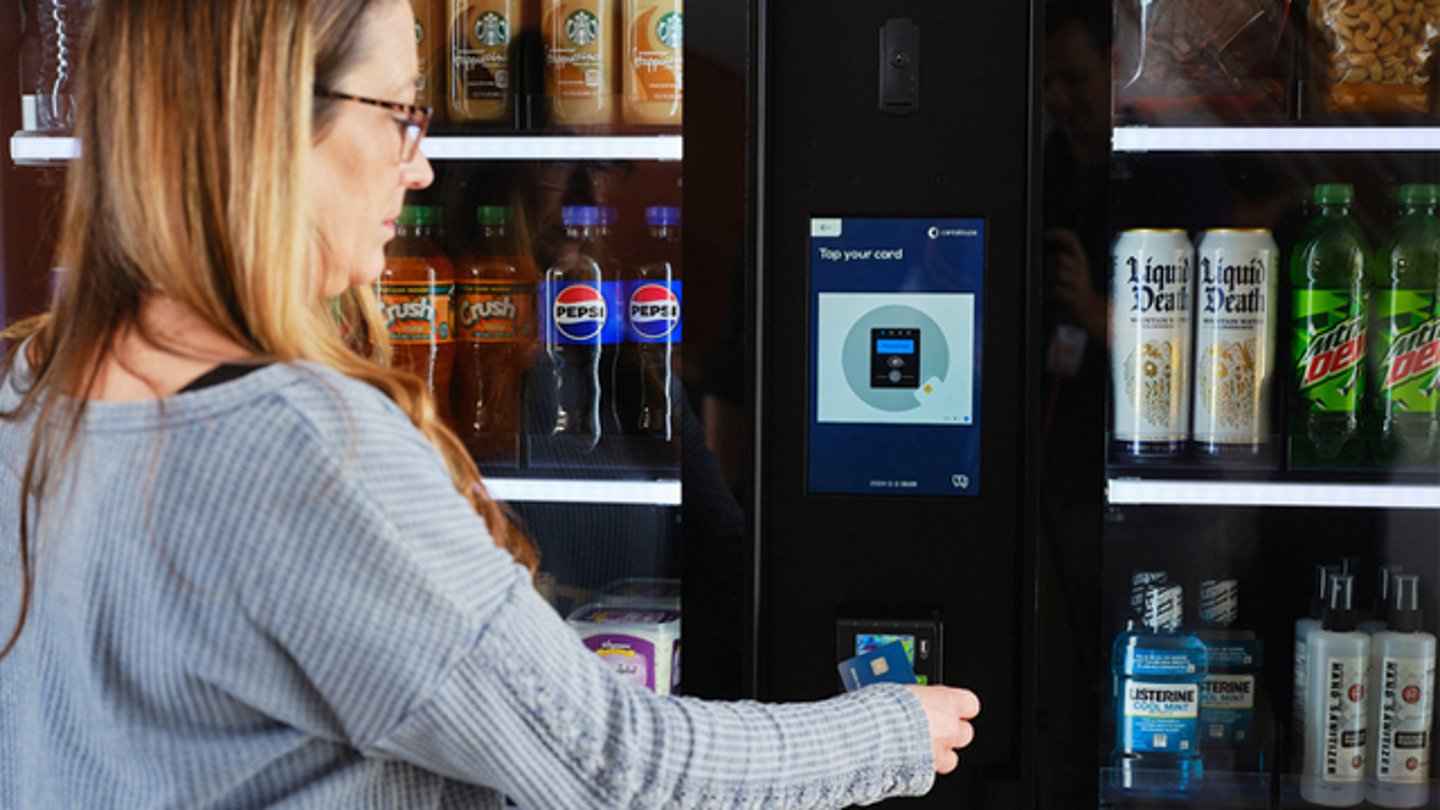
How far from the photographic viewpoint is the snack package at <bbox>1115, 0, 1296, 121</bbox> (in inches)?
65.4

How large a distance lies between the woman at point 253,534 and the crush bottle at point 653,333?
0.77 metres

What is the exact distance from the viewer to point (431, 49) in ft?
5.86

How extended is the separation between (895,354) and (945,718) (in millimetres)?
496

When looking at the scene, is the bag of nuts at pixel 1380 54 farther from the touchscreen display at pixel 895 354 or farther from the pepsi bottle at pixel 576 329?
the pepsi bottle at pixel 576 329

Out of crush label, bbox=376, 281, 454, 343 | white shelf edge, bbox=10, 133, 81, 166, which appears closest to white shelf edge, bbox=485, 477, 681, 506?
crush label, bbox=376, 281, 454, 343

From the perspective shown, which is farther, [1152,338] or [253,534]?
[1152,338]

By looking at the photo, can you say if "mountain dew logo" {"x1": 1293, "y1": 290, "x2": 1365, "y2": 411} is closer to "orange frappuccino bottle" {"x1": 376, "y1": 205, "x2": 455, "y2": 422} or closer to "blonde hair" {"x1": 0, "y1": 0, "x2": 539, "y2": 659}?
"orange frappuccino bottle" {"x1": 376, "y1": 205, "x2": 455, "y2": 422}

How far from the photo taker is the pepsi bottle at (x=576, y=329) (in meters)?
1.77

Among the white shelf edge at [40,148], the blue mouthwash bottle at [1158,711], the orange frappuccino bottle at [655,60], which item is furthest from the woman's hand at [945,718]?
the white shelf edge at [40,148]

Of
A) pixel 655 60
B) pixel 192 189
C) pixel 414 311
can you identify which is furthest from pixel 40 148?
pixel 192 189

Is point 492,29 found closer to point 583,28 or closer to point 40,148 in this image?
point 583,28

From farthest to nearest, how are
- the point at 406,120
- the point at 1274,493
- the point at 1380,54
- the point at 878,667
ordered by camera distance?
the point at 1380,54
the point at 1274,493
the point at 878,667
the point at 406,120

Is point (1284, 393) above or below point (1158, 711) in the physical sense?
above

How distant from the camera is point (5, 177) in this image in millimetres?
1777
